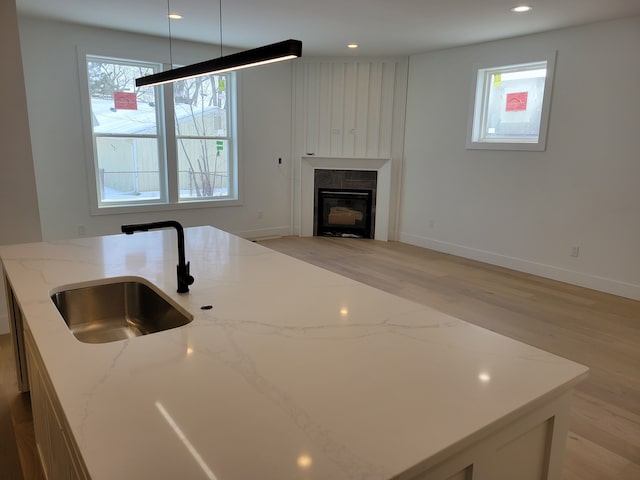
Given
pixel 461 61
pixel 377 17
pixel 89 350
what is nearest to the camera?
pixel 89 350

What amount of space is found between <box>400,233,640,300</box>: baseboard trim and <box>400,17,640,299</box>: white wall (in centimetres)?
1

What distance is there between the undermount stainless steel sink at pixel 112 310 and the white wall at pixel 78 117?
151 inches

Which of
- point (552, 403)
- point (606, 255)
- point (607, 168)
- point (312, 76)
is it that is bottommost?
point (606, 255)

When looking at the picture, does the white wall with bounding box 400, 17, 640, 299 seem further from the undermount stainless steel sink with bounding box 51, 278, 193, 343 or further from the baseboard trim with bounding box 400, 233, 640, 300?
the undermount stainless steel sink with bounding box 51, 278, 193, 343

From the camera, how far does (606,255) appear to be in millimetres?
4695

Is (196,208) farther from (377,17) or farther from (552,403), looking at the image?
(552,403)

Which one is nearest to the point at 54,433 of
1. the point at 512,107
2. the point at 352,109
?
the point at 512,107

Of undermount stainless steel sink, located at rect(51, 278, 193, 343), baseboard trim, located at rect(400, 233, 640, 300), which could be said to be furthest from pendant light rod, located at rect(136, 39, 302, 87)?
baseboard trim, located at rect(400, 233, 640, 300)

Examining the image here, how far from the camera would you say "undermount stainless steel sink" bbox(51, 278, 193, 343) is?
6.26 feet

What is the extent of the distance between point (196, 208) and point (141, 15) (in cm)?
247

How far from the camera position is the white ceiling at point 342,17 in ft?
13.3

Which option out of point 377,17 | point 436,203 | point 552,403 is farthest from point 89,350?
point 436,203

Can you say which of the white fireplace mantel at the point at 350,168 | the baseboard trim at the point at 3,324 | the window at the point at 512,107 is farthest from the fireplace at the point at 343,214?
the baseboard trim at the point at 3,324

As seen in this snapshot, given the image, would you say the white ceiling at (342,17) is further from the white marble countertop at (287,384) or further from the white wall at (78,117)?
the white marble countertop at (287,384)
